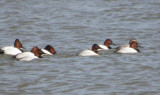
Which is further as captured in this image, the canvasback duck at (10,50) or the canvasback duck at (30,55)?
the canvasback duck at (10,50)

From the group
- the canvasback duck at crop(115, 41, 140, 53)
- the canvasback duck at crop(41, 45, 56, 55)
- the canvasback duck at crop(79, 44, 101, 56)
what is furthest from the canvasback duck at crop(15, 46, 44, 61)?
the canvasback duck at crop(115, 41, 140, 53)

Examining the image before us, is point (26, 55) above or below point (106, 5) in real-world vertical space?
below

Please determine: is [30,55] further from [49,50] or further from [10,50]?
[10,50]

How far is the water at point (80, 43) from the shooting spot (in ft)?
38.5

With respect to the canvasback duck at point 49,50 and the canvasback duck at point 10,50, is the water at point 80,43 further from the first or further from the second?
the canvasback duck at point 10,50

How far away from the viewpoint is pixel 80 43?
16906 mm

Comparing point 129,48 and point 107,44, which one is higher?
point 107,44

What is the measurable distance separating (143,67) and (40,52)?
2989 millimetres

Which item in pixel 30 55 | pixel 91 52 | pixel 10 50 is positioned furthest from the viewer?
pixel 10 50

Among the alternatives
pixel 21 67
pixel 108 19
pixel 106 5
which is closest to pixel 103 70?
pixel 21 67

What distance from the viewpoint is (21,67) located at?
534 inches

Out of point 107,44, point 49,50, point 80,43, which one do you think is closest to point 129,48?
point 107,44

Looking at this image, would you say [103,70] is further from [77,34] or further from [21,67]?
[77,34]

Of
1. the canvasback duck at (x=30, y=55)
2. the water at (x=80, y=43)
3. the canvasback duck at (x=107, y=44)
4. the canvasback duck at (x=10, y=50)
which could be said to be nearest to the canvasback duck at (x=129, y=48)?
the water at (x=80, y=43)
